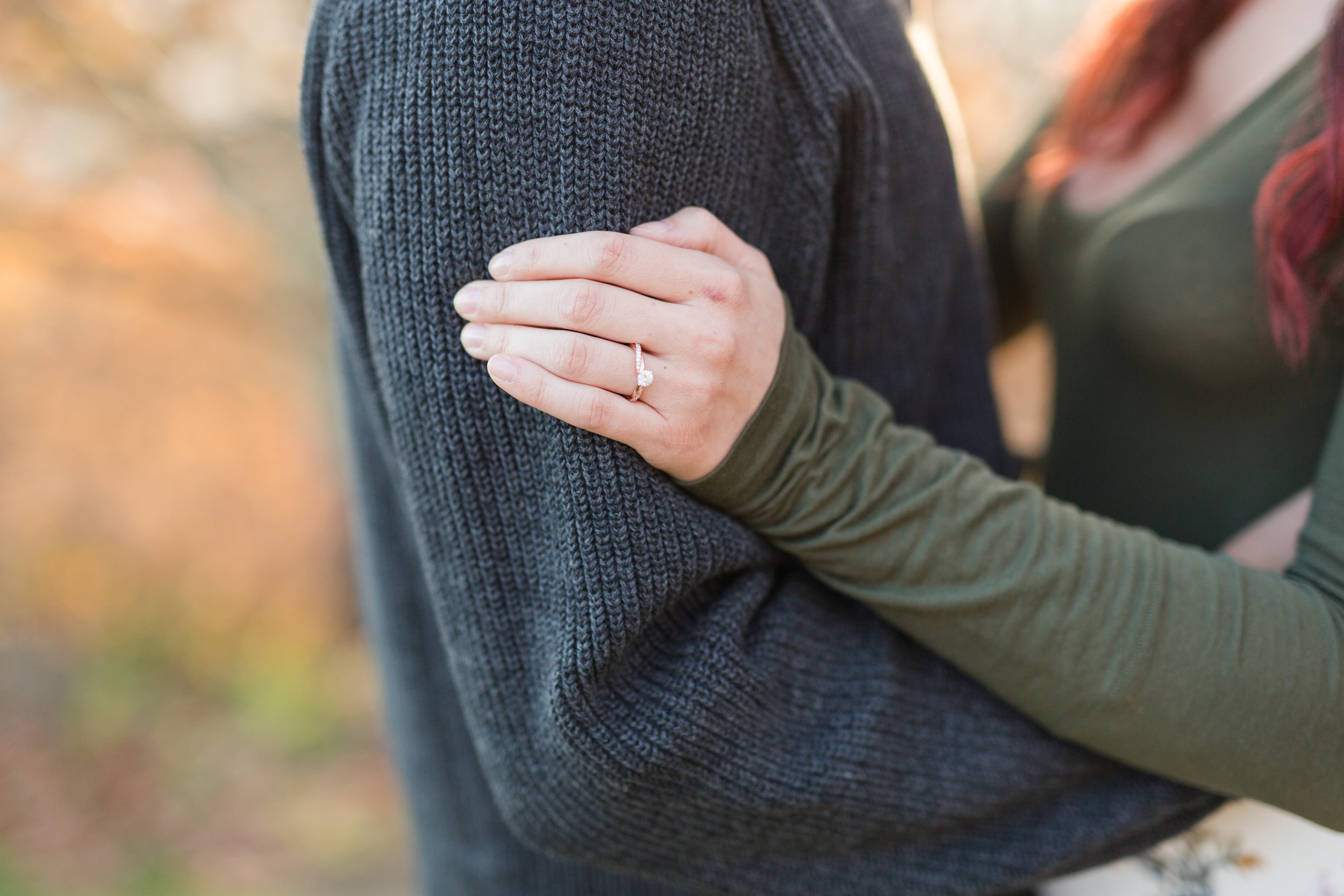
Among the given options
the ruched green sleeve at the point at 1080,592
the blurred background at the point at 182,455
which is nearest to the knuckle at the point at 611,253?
the ruched green sleeve at the point at 1080,592

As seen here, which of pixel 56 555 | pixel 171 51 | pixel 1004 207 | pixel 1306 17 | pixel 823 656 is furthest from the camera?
pixel 56 555

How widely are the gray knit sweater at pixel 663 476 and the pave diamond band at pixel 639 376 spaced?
51 millimetres

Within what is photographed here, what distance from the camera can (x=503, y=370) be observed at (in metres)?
0.60

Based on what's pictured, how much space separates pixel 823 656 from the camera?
0.75 meters

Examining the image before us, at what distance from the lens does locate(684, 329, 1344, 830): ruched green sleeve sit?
677 millimetres

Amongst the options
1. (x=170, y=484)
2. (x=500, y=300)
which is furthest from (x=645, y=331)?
(x=170, y=484)

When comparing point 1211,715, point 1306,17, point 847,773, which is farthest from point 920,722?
point 1306,17

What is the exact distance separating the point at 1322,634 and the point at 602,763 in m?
0.59

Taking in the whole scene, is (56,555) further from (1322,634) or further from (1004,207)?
(1322,634)

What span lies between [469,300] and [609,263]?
0.34ft

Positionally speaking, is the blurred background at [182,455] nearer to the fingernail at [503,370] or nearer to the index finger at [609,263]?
the index finger at [609,263]

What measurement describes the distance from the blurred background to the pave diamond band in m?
1.08

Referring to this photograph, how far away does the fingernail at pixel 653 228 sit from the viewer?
625mm

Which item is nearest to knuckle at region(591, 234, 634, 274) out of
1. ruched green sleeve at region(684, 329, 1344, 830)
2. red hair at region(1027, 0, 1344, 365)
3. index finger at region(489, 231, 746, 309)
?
index finger at region(489, 231, 746, 309)
